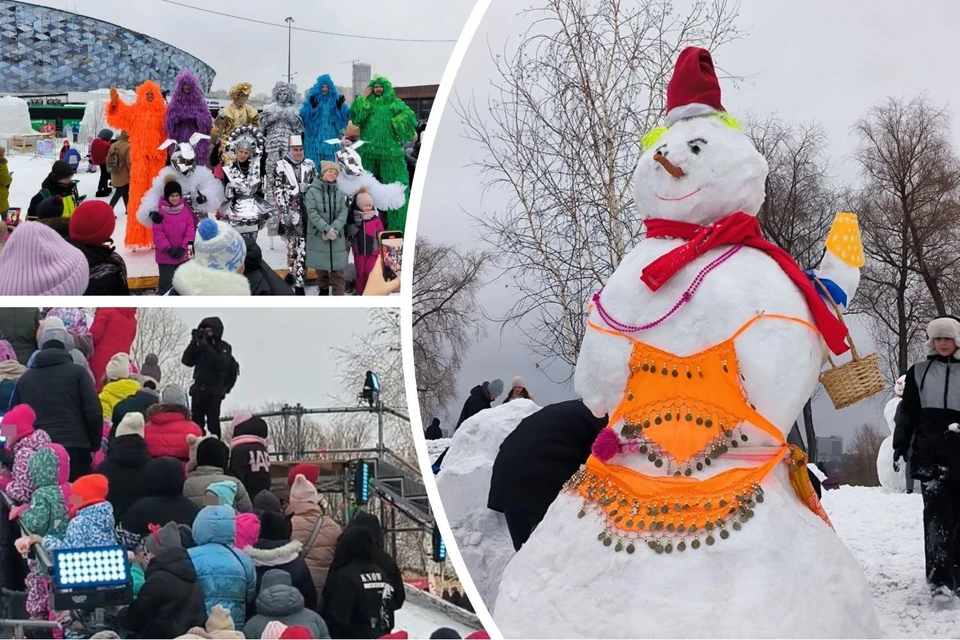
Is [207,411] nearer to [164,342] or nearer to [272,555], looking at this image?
[164,342]

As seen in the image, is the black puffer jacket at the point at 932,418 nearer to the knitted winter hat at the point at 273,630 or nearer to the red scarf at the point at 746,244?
the red scarf at the point at 746,244

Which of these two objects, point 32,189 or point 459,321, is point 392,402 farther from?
point 32,189

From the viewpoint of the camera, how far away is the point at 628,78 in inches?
268

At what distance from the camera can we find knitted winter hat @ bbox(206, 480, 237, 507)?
16.2 feet

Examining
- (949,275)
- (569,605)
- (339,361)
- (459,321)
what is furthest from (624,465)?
(949,275)

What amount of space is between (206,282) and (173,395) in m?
0.52

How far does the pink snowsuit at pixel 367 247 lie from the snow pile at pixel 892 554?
116 inches

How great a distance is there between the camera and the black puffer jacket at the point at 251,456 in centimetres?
520

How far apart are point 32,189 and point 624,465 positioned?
6780mm

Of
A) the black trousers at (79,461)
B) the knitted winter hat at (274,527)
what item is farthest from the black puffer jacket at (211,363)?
the knitted winter hat at (274,527)

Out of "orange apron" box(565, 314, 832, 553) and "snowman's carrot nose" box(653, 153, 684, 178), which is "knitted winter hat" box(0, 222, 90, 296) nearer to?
"orange apron" box(565, 314, 832, 553)

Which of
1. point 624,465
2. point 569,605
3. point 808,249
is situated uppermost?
point 808,249

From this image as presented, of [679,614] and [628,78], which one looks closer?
[679,614]

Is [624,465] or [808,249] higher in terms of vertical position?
[808,249]
